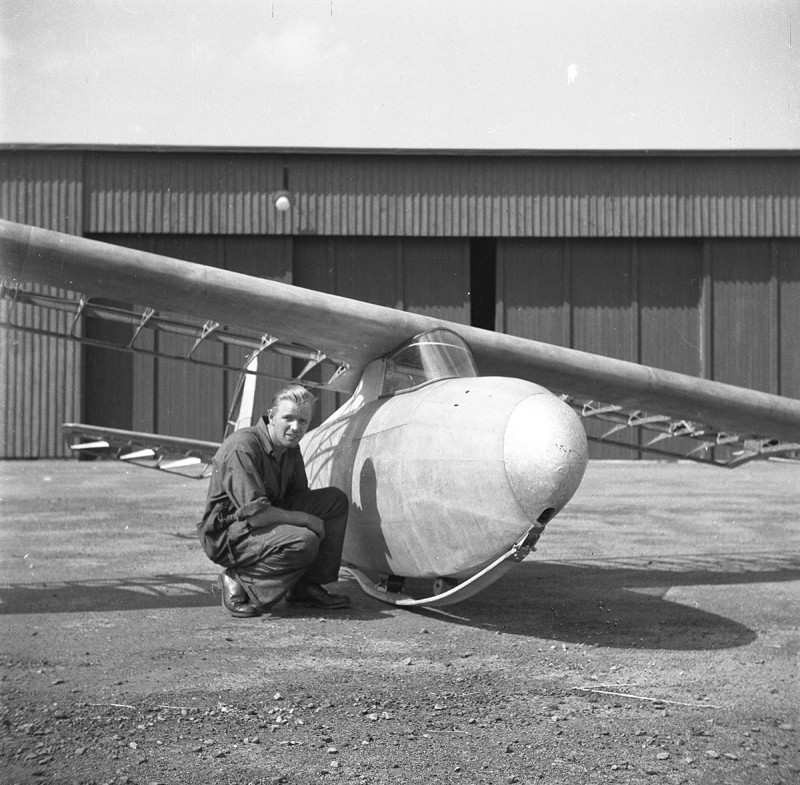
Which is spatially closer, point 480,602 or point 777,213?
point 480,602

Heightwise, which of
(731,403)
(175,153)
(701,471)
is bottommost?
(701,471)

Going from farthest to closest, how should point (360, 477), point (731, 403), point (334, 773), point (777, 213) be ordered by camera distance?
point (777, 213) → point (731, 403) → point (360, 477) → point (334, 773)

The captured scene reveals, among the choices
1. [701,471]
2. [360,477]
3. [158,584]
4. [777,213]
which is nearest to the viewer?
[360,477]

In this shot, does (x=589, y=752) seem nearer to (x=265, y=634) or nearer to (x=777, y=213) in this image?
(x=265, y=634)

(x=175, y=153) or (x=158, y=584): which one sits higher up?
(x=175, y=153)

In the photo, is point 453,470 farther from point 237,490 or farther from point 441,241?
point 441,241

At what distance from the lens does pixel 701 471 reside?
2409cm

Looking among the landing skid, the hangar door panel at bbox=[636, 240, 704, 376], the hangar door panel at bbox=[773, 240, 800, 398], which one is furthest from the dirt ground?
the hangar door panel at bbox=[773, 240, 800, 398]

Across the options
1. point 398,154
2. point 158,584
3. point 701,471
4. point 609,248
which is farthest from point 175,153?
point 158,584

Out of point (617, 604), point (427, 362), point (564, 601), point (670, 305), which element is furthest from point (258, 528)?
point (670, 305)

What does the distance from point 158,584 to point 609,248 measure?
21315 millimetres

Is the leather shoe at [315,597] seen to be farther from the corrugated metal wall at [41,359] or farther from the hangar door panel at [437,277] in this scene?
the corrugated metal wall at [41,359]

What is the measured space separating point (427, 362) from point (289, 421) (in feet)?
3.92

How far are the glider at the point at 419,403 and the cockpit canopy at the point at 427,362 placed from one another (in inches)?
0.6
